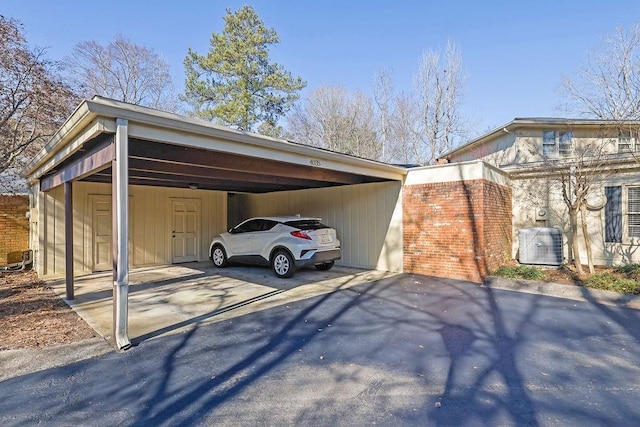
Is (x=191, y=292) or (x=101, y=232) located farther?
(x=101, y=232)

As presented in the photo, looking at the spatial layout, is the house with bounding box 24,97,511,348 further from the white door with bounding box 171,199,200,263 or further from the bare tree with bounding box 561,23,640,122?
the bare tree with bounding box 561,23,640,122

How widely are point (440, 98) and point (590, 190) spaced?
12.6 m

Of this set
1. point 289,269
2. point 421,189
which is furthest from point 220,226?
point 421,189

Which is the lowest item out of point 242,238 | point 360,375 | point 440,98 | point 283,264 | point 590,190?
point 360,375

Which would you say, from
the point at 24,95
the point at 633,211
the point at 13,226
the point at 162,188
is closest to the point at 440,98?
the point at 633,211

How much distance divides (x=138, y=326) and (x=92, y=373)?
1330mm

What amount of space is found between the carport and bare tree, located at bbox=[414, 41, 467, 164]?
12300 millimetres

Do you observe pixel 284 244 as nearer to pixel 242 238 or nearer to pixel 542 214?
pixel 242 238

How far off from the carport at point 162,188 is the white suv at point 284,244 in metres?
1.13

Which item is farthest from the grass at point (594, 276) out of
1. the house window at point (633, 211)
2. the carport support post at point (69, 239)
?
the carport support post at point (69, 239)

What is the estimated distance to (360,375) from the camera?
3.18m

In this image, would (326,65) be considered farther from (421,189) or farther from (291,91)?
(421,189)

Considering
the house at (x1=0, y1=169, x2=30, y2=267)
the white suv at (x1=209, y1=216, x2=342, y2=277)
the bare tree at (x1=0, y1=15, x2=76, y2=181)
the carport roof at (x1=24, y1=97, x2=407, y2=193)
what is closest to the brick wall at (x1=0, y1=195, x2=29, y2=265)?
the house at (x1=0, y1=169, x2=30, y2=267)

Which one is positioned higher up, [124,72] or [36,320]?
[124,72]
